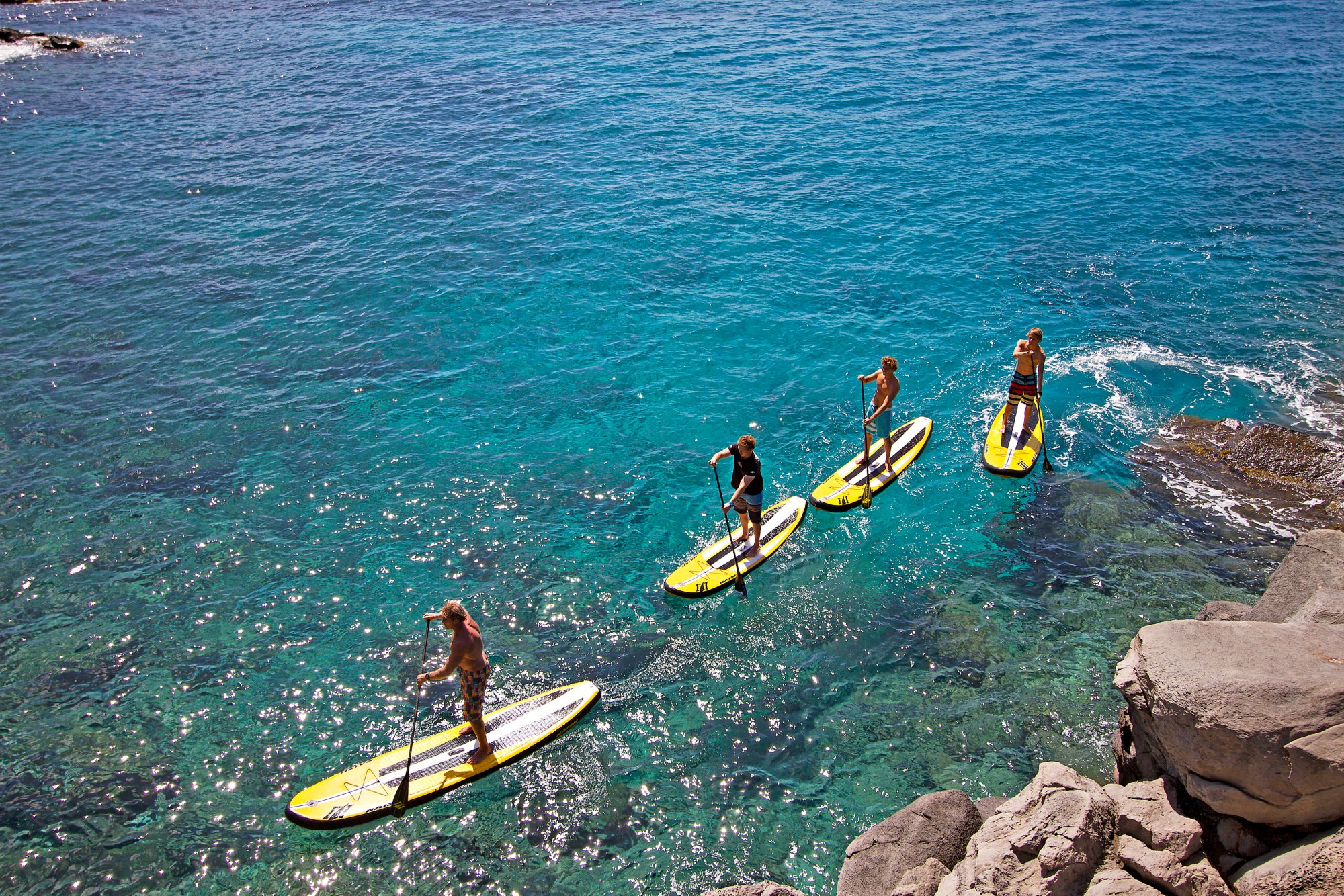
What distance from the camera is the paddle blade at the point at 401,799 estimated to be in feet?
37.7

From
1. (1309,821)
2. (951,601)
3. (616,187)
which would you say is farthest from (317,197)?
(1309,821)

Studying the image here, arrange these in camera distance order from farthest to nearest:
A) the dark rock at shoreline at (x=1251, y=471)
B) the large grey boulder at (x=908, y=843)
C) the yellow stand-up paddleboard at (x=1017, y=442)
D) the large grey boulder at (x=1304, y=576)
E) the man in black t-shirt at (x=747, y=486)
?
the yellow stand-up paddleboard at (x=1017, y=442), the dark rock at shoreline at (x=1251, y=471), the man in black t-shirt at (x=747, y=486), the large grey boulder at (x=1304, y=576), the large grey boulder at (x=908, y=843)

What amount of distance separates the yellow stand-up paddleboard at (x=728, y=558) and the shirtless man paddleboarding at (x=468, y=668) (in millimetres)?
4471

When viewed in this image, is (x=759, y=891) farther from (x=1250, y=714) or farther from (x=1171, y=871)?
(x=1250, y=714)

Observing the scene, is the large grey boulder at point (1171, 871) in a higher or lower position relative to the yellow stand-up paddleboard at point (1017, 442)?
lower

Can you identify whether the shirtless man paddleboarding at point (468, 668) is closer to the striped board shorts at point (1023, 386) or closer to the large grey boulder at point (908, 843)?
the large grey boulder at point (908, 843)

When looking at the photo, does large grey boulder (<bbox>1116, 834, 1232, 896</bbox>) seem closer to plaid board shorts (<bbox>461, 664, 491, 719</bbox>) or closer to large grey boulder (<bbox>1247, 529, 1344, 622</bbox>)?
large grey boulder (<bbox>1247, 529, 1344, 622</bbox>)

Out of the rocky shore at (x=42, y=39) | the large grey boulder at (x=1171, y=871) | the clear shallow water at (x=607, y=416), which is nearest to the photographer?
the large grey boulder at (x=1171, y=871)

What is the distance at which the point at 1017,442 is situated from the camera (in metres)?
18.6

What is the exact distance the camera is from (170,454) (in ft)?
63.0

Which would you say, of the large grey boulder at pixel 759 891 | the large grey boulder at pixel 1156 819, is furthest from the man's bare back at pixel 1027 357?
the large grey boulder at pixel 759 891

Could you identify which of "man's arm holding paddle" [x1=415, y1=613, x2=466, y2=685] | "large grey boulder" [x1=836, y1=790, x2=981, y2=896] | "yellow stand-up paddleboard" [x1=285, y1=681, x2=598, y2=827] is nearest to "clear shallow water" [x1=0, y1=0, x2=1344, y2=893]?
"yellow stand-up paddleboard" [x1=285, y1=681, x2=598, y2=827]

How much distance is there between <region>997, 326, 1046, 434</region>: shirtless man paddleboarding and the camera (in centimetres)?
1811

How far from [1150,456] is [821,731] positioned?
452 inches
